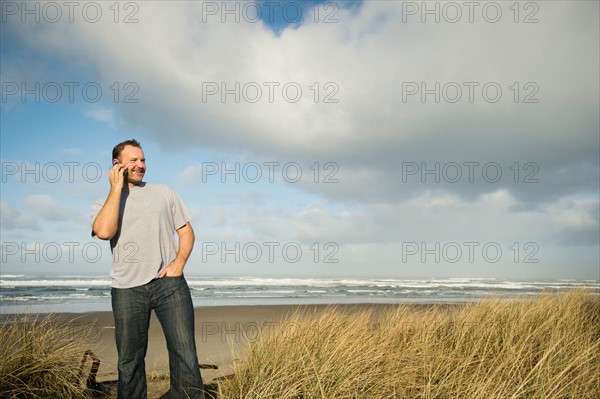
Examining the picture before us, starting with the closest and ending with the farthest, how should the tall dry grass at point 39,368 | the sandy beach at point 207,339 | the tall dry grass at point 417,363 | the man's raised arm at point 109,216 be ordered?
the man's raised arm at point 109,216 → the tall dry grass at point 417,363 → the tall dry grass at point 39,368 → the sandy beach at point 207,339

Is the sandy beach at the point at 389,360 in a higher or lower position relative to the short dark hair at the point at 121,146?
lower

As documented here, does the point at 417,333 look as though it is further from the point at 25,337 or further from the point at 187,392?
the point at 25,337

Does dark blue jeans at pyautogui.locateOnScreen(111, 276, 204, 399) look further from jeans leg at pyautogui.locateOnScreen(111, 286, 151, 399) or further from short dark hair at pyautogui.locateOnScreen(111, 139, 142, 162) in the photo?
short dark hair at pyautogui.locateOnScreen(111, 139, 142, 162)

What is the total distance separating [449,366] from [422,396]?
1026mm

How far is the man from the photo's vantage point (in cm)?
326

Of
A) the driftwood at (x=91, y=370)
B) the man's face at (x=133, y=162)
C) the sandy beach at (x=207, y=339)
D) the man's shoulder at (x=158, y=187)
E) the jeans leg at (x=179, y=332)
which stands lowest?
the sandy beach at (x=207, y=339)

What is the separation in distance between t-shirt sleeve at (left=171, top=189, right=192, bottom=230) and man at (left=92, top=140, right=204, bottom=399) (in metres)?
0.11

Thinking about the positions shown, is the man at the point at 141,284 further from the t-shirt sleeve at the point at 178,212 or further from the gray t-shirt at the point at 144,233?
the t-shirt sleeve at the point at 178,212

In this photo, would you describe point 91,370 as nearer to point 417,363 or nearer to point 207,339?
point 417,363

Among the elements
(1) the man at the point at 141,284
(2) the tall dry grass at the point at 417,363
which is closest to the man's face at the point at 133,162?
(1) the man at the point at 141,284

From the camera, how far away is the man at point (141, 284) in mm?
3262

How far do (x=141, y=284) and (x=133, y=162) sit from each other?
0.93 m

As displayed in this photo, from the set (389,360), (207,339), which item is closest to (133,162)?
(389,360)

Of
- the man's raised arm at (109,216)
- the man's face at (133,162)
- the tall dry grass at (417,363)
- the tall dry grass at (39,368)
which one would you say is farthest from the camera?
the tall dry grass at (39,368)
